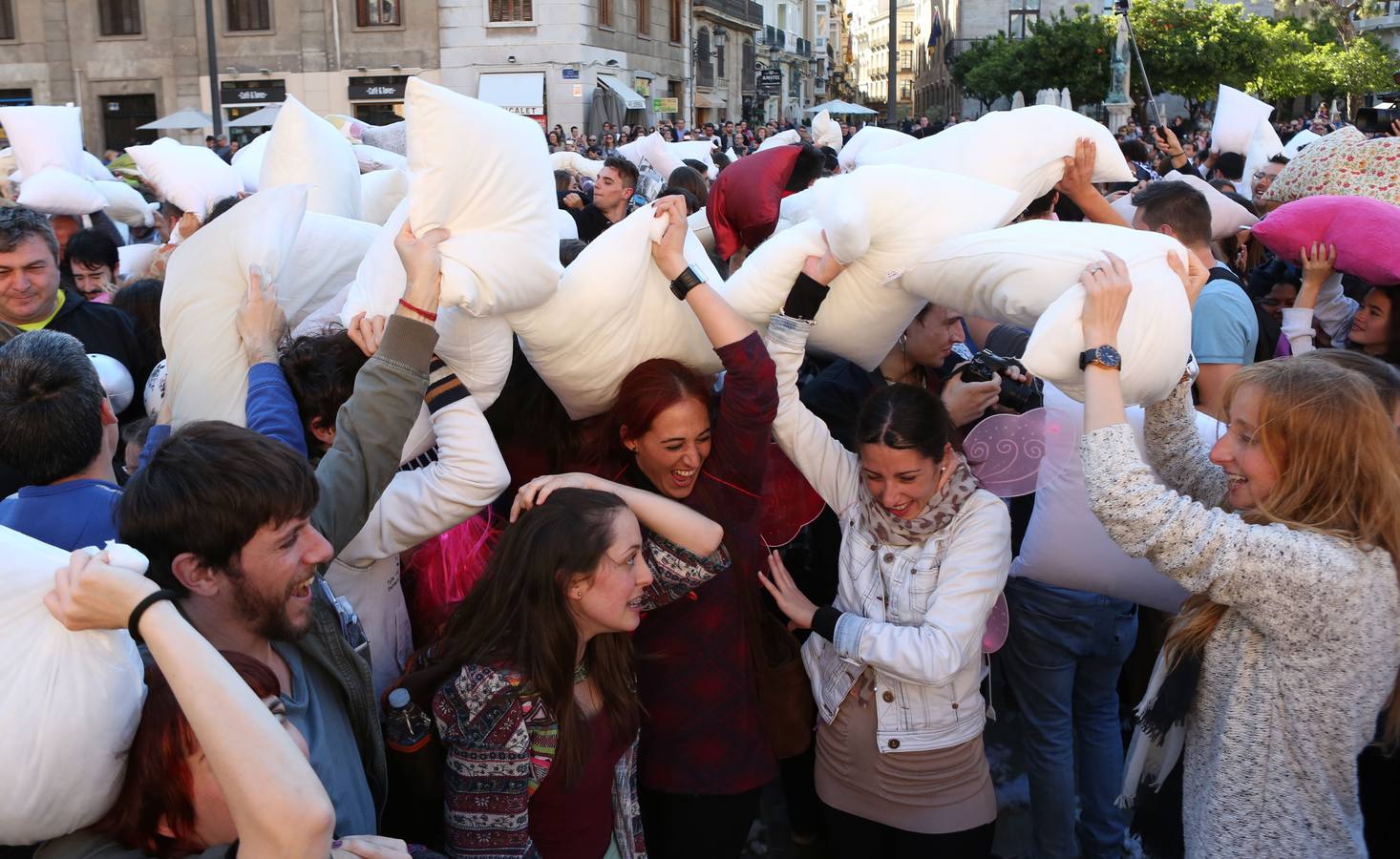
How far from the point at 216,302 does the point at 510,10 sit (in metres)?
26.6

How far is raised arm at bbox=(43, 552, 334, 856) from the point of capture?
4.51 feet

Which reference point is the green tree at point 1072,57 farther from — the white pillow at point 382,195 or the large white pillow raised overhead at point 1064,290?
the large white pillow raised overhead at point 1064,290

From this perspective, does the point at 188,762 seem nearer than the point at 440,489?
Yes

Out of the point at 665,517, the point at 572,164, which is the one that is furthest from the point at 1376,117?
the point at 665,517

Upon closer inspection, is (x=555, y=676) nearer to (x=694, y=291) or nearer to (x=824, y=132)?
(x=694, y=291)

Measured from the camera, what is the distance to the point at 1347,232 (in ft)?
11.2

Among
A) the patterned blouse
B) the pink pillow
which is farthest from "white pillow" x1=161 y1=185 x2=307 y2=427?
the pink pillow

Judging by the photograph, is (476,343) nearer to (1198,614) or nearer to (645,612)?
(645,612)

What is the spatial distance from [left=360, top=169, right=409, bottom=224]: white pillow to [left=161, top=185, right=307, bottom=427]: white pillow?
1.53m

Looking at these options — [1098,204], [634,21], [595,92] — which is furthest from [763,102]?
[1098,204]

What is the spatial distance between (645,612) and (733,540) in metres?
0.27

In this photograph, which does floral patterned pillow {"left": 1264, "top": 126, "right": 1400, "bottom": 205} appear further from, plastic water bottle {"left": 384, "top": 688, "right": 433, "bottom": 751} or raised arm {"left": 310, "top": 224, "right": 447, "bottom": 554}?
plastic water bottle {"left": 384, "top": 688, "right": 433, "bottom": 751}

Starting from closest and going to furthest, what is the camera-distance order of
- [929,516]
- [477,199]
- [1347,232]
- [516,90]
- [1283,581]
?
[1283,581], [477,199], [929,516], [1347,232], [516,90]

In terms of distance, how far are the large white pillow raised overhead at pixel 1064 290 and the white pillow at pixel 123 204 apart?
A: 624 centimetres
